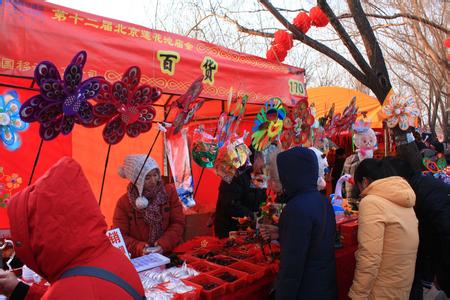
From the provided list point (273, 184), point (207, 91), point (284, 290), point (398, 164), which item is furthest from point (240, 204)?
point (284, 290)

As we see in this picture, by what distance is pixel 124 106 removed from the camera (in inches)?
91.7

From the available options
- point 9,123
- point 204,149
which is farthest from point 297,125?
point 9,123

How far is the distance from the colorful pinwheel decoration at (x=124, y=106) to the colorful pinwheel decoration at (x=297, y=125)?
4.97ft

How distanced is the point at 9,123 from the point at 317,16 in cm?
482

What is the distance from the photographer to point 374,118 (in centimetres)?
682

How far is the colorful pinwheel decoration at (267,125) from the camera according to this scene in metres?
3.09

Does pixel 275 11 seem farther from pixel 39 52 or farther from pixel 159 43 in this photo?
pixel 39 52

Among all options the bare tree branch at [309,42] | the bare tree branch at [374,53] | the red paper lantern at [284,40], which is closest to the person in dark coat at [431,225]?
the red paper lantern at [284,40]

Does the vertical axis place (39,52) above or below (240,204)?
above

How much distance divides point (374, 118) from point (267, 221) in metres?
5.33

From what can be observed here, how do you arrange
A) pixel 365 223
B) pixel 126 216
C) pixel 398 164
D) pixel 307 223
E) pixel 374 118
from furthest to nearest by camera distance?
pixel 374 118
pixel 398 164
pixel 126 216
pixel 365 223
pixel 307 223

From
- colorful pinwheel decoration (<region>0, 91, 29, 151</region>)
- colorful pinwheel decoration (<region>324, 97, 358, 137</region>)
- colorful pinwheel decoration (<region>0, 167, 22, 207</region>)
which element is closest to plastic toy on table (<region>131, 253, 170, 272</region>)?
colorful pinwheel decoration (<region>0, 91, 29, 151</region>)

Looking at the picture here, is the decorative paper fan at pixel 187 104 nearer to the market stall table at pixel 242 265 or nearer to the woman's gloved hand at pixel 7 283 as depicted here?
the market stall table at pixel 242 265

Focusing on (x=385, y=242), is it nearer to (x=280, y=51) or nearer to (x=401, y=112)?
(x=401, y=112)
